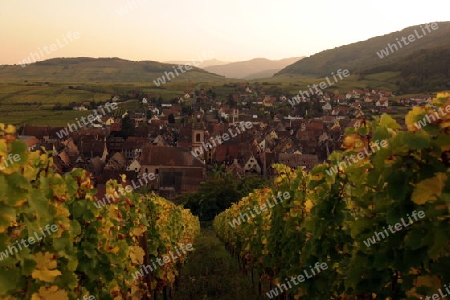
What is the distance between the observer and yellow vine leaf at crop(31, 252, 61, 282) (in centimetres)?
458

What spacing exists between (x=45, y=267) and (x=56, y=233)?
56 centimetres

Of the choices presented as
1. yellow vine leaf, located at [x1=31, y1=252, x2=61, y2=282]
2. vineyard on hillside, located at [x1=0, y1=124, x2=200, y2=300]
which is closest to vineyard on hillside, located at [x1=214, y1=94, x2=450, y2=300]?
vineyard on hillside, located at [x1=0, y1=124, x2=200, y2=300]

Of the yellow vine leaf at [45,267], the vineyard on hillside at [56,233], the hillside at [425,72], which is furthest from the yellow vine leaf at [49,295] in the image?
the hillside at [425,72]

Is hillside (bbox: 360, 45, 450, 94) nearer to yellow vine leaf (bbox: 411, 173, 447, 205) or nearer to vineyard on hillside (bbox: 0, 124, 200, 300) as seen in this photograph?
vineyard on hillside (bbox: 0, 124, 200, 300)

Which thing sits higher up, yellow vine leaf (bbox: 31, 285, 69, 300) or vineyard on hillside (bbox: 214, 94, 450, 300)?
yellow vine leaf (bbox: 31, 285, 69, 300)

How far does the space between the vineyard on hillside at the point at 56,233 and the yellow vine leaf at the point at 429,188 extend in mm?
3033

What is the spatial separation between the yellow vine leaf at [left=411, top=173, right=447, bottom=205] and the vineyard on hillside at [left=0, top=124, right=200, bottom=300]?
Result: 3033mm

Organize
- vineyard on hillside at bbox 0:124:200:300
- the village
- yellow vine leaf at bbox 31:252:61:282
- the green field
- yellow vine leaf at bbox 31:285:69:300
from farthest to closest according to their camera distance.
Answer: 1. the green field
2. the village
3. yellow vine leaf at bbox 31:285:69:300
4. yellow vine leaf at bbox 31:252:61:282
5. vineyard on hillside at bbox 0:124:200:300

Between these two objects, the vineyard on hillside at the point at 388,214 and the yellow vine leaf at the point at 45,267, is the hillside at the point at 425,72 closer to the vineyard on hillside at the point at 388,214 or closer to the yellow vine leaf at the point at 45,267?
the vineyard on hillside at the point at 388,214

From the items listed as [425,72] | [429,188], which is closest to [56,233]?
[429,188]

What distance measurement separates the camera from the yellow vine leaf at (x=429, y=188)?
10.0 feet

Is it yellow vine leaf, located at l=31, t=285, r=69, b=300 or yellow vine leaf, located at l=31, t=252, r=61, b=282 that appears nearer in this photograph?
yellow vine leaf, located at l=31, t=252, r=61, b=282

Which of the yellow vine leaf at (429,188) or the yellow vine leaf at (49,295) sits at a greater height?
the yellow vine leaf at (49,295)

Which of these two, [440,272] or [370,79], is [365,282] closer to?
[440,272]
